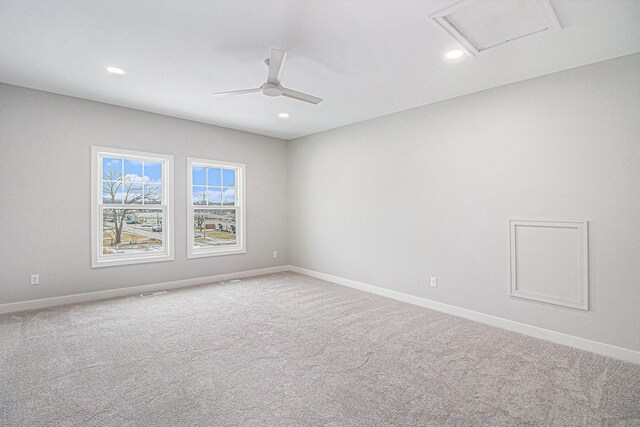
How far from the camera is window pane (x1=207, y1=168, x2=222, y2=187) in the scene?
5656 mm

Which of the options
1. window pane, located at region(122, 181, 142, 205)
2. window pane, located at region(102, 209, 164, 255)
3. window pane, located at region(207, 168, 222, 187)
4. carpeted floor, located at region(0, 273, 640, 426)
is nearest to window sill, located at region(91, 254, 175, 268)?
window pane, located at region(102, 209, 164, 255)

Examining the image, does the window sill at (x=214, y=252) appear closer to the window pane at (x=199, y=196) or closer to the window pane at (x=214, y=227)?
the window pane at (x=214, y=227)

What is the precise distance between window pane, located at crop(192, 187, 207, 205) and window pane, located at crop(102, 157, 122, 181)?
1.11 metres

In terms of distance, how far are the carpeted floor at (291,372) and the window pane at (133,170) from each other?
191 cm

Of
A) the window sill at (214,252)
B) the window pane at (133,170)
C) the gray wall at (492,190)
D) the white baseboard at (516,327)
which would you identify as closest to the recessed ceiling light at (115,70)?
the window pane at (133,170)

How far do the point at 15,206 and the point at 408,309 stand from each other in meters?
4.95

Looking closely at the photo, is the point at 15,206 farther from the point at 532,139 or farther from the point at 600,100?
the point at 600,100

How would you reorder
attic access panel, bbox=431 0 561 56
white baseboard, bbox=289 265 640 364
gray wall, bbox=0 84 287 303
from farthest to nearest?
gray wall, bbox=0 84 287 303 → white baseboard, bbox=289 265 640 364 → attic access panel, bbox=431 0 561 56

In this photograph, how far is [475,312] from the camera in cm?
376

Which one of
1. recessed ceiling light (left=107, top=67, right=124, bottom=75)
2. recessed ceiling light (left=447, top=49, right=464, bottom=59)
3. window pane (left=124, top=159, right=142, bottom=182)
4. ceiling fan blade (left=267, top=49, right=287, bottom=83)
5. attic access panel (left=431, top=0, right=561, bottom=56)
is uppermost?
recessed ceiling light (left=107, top=67, right=124, bottom=75)

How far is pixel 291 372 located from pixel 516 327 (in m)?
2.48

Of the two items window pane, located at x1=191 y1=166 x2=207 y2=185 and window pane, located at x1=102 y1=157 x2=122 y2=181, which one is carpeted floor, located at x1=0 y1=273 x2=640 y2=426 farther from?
window pane, located at x1=191 y1=166 x2=207 y2=185

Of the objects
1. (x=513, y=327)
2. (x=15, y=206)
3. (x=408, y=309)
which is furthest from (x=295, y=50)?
(x=15, y=206)

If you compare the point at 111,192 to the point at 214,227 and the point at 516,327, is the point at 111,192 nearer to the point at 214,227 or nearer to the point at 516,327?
the point at 214,227
